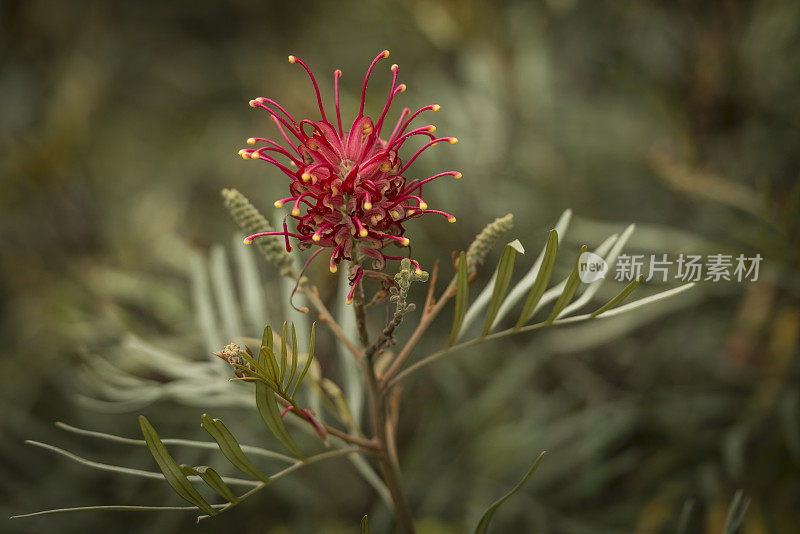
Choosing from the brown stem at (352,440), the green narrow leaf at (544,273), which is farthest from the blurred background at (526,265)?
the green narrow leaf at (544,273)

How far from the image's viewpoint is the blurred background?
2.12 ft

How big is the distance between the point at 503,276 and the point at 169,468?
7.9 inches

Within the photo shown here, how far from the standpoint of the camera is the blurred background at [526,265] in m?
0.65

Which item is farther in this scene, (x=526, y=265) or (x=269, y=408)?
(x=526, y=265)

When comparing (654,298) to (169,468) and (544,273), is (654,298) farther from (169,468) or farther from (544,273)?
(169,468)

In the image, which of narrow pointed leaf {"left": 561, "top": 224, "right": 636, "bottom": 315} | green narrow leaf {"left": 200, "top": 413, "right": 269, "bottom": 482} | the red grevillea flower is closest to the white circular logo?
narrow pointed leaf {"left": 561, "top": 224, "right": 636, "bottom": 315}

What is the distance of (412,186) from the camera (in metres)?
0.35

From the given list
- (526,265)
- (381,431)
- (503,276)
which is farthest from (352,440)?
(526,265)

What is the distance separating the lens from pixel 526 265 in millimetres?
759

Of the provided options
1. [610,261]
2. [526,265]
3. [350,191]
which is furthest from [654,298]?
[526,265]

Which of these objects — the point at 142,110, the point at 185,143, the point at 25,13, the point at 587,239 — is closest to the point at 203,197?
the point at 185,143

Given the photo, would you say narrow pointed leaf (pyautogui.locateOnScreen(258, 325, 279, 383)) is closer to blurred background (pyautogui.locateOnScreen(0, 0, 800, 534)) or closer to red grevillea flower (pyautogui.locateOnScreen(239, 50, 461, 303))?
red grevillea flower (pyautogui.locateOnScreen(239, 50, 461, 303))

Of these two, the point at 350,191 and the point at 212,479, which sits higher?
the point at 350,191

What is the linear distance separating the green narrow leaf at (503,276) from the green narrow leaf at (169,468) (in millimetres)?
180
